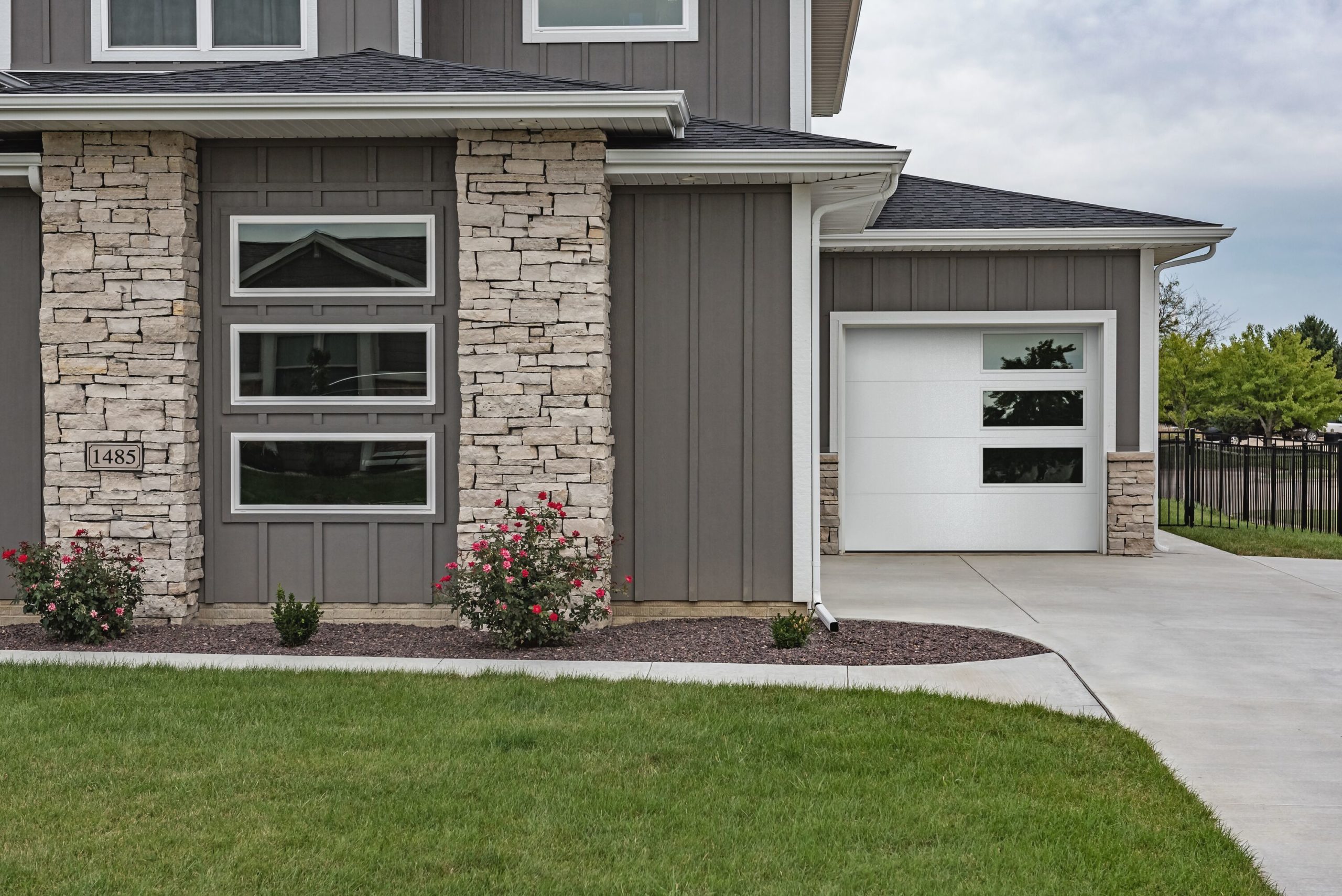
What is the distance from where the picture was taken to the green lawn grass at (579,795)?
12.3ft

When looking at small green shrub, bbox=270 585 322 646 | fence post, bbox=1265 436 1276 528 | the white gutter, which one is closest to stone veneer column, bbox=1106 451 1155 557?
fence post, bbox=1265 436 1276 528

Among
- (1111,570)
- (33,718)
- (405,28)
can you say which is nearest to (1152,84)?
(1111,570)

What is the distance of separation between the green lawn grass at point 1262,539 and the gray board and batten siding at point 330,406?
8.65 meters

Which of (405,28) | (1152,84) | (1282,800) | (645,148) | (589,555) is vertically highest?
(1152,84)

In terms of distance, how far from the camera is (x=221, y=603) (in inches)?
320

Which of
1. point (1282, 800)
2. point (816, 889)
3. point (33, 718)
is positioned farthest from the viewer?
point (33, 718)

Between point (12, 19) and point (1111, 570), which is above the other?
point (12, 19)

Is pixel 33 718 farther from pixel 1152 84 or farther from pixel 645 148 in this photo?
pixel 1152 84

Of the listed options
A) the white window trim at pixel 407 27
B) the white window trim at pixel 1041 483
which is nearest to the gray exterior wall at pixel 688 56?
the white window trim at pixel 407 27

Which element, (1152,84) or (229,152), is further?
(1152,84)

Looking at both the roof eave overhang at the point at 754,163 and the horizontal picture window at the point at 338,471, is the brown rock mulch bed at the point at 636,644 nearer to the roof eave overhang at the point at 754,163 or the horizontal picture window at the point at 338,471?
the horizontal picture window at the point at 338,471

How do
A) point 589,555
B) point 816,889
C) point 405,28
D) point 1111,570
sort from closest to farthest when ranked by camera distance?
point 816,889
point 589,555
point 405,28
point 1111,570

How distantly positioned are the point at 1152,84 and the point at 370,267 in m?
30.3

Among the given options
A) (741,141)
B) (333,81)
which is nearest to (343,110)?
(333,81)
